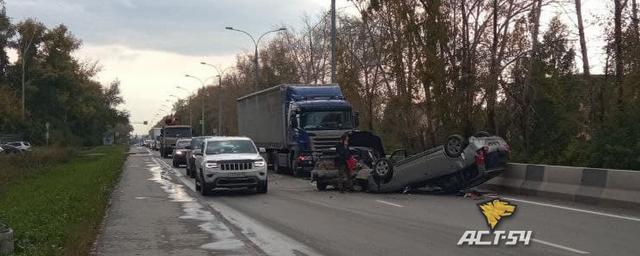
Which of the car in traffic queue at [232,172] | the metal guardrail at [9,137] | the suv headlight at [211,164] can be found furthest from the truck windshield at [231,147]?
the metal guardrail at [9,137]

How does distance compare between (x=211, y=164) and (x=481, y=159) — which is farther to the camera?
(x=211, y=164)

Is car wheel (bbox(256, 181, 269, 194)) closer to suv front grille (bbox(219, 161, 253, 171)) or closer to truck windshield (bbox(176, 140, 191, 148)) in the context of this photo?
suv front grille (bbox(219, 161, 253, 171))

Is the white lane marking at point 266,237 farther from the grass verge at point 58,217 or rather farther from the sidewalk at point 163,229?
the grass verge at point 58,217

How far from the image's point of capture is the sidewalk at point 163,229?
10023 millimetres

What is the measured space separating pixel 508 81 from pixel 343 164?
9653mm

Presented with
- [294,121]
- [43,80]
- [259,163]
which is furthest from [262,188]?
[43,80]

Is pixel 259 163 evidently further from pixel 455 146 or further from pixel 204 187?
pixel 455 146

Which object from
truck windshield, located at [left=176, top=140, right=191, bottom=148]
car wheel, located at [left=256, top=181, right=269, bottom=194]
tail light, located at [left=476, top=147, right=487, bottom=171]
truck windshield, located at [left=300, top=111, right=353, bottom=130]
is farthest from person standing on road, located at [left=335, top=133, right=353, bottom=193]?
truck windshield, located at [left=176, top=140, right=191, bottom=148]

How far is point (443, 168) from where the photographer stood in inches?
687

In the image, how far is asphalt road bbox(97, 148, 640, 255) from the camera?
9.63 m

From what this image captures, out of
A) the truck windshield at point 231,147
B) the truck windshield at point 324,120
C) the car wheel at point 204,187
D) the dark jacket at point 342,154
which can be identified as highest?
the truck windshield at point 324,120

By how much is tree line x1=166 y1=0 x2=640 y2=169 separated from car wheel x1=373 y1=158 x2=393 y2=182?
18.6ft

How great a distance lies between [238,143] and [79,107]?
7345 centimetres

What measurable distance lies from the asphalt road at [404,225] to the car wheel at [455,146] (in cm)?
117
